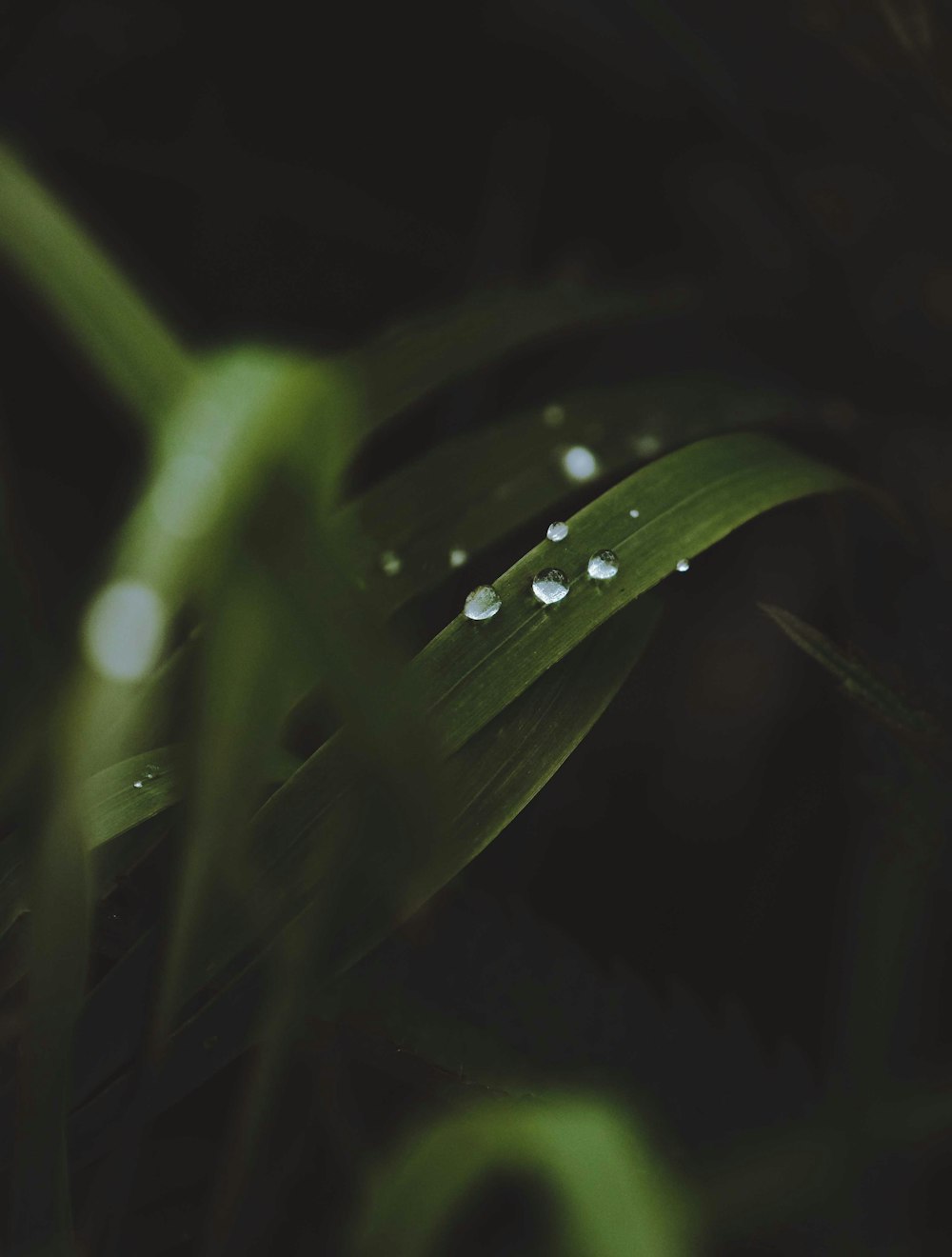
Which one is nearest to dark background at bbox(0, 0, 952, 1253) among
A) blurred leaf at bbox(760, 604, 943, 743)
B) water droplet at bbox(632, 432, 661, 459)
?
blurred leaf at bbox(760, 604, 943, 743)

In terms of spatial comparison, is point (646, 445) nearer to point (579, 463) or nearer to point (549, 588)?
point (579, 463)

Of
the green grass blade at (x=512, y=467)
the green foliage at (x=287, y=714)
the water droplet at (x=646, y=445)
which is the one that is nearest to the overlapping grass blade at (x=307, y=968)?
the green foliage at (x=287, y=714)

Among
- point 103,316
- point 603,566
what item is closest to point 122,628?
point 103,316

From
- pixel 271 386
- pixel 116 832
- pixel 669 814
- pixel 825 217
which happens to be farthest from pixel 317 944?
pixel 825 217

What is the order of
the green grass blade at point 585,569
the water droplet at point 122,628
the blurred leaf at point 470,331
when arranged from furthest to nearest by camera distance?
the blurred leaf at point 470,331 → the green grass blade at point 585,569 → the water droplet at point 122,628

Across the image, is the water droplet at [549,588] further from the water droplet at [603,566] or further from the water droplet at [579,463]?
the water droplet at [579,463]

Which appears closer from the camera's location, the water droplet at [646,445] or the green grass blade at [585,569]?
the green grass blade at [585,569]

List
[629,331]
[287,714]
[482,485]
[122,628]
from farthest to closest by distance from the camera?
[629,331], [482,485], [287,714], [122,628]

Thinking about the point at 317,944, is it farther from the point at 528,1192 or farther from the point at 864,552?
the point at 864,552
